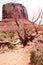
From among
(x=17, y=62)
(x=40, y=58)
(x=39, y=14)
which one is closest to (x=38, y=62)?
(x=40, y=58)

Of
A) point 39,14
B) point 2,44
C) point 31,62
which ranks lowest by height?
point 2,44

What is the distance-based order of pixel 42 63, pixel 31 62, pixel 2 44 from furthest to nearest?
1. pixel 2 44
2. pixel 31 62
3. pixel 42 63

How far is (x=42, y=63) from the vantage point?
9148 millimetres

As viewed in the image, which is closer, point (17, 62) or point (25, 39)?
point (17, 62)

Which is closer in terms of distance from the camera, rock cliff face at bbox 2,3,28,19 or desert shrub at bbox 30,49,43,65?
desert shrub at bbox 30,49,43,65

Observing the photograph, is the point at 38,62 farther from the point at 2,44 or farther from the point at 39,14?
the point at 39,14

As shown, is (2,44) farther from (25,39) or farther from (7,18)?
(7,18)

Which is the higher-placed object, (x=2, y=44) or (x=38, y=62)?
(x=38, y=62)

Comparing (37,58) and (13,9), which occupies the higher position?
(37,58)

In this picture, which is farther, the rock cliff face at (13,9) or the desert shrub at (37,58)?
the rock cliff face at (13,9)

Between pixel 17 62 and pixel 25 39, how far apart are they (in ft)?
23.1

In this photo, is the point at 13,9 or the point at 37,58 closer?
the point at 37,58

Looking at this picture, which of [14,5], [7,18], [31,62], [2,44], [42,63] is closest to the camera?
[42,63]

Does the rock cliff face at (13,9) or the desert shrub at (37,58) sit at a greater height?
the desert shrub at (37,58)
